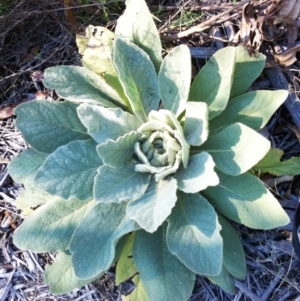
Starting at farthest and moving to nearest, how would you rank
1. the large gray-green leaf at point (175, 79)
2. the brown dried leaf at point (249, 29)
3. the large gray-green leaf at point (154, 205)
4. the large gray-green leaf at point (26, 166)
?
the brown dried leaf at point (249, 29) → the large gray-green leaf at point (26, 166) → the large gray-green leaf at point (175, 79) → the large gray-green leaf at point (154, 205)

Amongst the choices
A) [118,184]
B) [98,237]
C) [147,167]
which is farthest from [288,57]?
[98,237]

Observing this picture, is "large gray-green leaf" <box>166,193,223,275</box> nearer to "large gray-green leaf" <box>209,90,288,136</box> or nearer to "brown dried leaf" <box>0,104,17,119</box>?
"large gray-green leaf" <box>209,90,288,136</box>

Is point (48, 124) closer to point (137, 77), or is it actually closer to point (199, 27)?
point (137, 77)

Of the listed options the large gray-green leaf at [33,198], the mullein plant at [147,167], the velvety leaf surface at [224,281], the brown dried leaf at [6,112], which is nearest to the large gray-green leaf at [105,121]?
the mullein plant at [147,167]

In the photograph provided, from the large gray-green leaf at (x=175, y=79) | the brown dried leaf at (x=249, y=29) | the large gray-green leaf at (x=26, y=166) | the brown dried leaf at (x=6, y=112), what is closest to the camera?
the large gray-green leaf at (x=175, y=79)

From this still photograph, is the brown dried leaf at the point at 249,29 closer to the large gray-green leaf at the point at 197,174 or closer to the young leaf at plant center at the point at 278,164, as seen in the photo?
the young leaf at plant center at the point at 278,164

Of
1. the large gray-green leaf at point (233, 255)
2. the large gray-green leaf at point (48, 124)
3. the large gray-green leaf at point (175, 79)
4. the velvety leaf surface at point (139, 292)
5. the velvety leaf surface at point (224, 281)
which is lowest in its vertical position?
the velvety leaf surface at point (139, 292)

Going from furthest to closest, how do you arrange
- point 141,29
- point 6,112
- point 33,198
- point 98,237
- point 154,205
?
point 6,112 < point 33,198 < point 141,29 < point 98,237 < point 154,205
